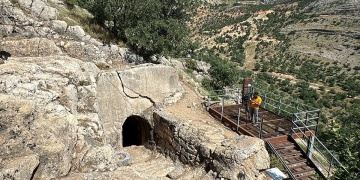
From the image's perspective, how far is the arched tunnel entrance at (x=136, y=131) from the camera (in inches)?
749

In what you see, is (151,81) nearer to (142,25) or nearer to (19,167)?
(142,25)

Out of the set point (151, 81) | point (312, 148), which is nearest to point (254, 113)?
point (312, 148)

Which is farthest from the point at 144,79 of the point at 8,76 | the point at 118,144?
the point at 8,76

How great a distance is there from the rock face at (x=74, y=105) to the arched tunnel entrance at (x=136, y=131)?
363 millimetres

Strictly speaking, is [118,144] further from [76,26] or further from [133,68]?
[76,26]

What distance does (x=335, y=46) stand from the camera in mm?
65438

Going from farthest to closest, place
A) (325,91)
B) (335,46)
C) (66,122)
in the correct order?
(335,46) → (325,91) → (66,122)

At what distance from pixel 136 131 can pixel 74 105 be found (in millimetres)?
7400

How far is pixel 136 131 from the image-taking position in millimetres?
21062

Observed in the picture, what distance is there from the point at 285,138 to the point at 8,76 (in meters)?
13.0

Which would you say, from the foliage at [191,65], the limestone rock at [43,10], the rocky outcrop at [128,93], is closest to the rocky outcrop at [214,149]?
the rocky outcrop at [128,93]

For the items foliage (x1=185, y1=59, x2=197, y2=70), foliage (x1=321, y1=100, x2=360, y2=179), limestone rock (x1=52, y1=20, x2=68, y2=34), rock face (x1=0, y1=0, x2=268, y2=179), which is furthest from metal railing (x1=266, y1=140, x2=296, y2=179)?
foliage (x1=185, y1=59, x2=197, y2=70)

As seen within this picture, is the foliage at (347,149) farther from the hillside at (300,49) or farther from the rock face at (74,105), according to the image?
the hillside at (300,49)

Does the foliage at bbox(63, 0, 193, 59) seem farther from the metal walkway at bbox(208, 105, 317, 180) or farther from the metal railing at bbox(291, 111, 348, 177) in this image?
the metal railing at bbox(291, 111, 348, 177)
